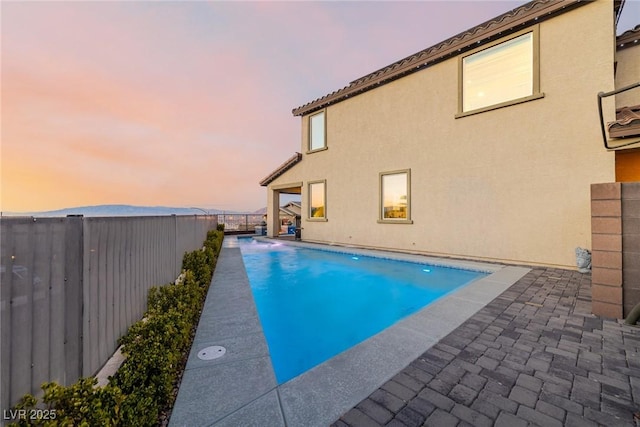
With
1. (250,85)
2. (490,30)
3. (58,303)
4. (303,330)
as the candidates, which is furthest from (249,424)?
(250,85)

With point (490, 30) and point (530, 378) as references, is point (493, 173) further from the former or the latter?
point (530, 378)

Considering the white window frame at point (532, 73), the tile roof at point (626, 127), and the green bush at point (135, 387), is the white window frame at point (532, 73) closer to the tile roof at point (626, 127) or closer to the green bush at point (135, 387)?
the tile roof at point (626, 127)

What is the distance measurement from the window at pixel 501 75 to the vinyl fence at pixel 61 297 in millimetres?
10210

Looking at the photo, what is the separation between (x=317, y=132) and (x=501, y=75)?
328 inches

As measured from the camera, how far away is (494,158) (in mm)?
8258

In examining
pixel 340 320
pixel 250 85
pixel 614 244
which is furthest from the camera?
pixel 250 85

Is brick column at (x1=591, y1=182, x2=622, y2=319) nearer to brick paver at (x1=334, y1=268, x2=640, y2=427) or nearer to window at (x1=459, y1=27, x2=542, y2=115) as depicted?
brick paver at (x1=334, y1=268, x2=640, y2=427)

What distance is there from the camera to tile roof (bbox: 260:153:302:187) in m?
14.7

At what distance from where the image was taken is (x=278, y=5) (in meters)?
11.9

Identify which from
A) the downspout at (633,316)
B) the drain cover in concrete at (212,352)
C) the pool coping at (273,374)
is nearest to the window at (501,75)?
the downspout at (633,316)

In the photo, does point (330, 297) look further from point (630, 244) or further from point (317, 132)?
point (317, 132)

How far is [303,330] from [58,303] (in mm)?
3667

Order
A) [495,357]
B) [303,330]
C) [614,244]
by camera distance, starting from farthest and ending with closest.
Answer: [303,330] → [614,244] → [495,357]

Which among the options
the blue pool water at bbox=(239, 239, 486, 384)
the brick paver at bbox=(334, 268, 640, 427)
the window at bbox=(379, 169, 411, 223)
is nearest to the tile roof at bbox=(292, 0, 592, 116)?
the window at bbox=(379, 169, 411, 223)
